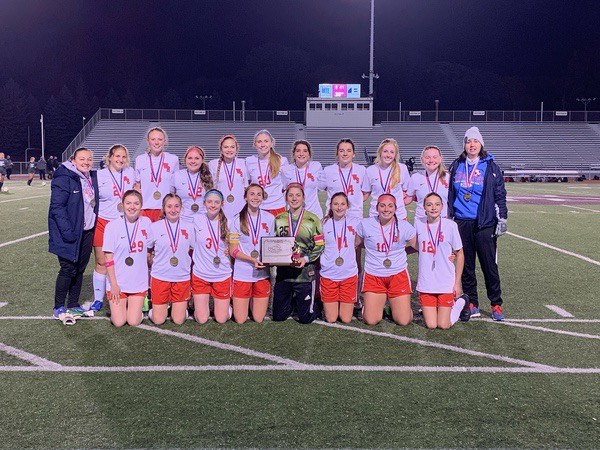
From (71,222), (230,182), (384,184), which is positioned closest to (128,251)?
(71,222)

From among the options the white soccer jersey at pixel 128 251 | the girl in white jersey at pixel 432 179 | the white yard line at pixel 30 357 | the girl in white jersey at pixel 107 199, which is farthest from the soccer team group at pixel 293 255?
the white yard line at pixel 30 357

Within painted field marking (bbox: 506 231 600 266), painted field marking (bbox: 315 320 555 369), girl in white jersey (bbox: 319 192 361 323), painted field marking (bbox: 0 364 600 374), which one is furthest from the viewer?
painted field marking (bbox: 506 231 600 266)

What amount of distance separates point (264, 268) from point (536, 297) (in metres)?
3.21

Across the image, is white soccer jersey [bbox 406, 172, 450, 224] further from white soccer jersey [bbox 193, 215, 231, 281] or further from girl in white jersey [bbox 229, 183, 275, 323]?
white soccer jersey [bbox 193, 215, 231, 281]

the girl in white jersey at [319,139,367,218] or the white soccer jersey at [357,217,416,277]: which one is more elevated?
the girl in white jersey at [319,139,367,218]

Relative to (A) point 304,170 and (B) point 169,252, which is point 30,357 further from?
(A) point 304,170

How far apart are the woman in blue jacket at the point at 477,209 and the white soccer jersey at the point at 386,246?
1.98ft

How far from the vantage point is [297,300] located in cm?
536

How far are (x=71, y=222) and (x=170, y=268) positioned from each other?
39.8 inches

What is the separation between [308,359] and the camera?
4.21 meters

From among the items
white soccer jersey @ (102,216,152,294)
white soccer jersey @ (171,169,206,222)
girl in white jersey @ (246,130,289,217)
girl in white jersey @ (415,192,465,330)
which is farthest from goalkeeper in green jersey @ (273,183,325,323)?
white soccer jersey @ (102,216,152,294)

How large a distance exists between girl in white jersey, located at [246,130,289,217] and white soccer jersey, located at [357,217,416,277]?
1380 millimetres

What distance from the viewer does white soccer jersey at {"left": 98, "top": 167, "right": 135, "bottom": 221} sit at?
5.82 metres

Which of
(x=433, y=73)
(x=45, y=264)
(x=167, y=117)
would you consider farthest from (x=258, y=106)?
(x=45, y=264)
